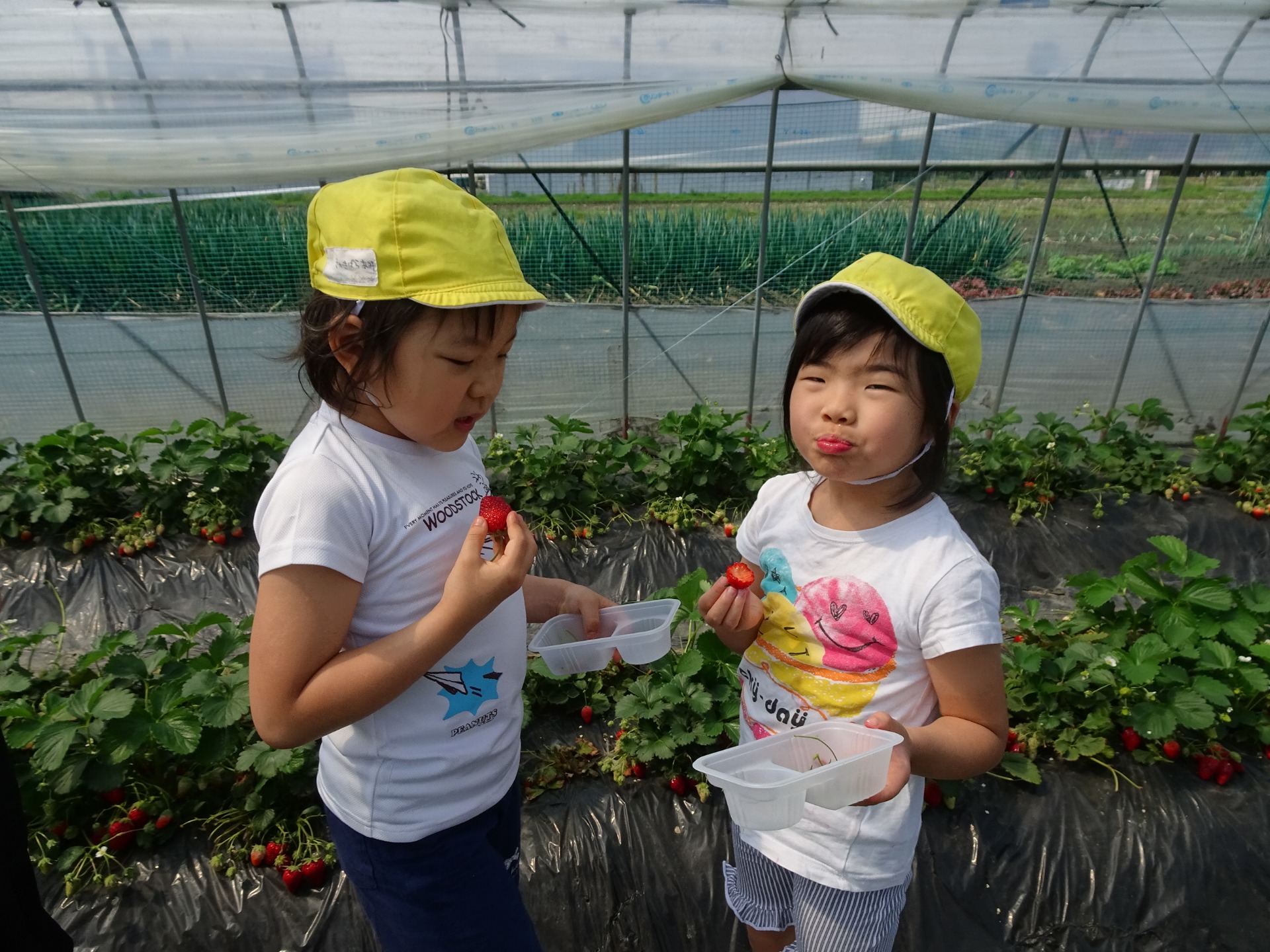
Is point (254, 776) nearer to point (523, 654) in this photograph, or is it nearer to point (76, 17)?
point (523, 654)

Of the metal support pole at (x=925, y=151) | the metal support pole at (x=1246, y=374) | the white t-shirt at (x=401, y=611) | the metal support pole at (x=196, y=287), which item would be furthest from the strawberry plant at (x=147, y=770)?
the metal support pole at (x=1246, y=374)

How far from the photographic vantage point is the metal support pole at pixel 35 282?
13.4ft

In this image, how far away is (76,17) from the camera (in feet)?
12.2

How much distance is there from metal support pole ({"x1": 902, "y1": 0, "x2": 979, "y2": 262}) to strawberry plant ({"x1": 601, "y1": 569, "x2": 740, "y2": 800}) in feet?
10.8

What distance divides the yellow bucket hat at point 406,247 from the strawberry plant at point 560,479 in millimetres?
2988

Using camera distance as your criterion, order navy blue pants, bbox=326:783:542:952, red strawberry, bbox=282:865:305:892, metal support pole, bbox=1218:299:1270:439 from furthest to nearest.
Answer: metal support pole, bbox=1218:299:1270:439 → red strawberry, bbox=282:865:305:892 → navy blue pants, bbox=326:783:542:952

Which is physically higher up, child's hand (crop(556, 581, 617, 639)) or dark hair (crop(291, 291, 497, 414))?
dark hair (crop(291, 291, 497, 414))

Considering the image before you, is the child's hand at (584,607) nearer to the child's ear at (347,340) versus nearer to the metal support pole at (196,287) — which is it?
the child's ear at (347,340)

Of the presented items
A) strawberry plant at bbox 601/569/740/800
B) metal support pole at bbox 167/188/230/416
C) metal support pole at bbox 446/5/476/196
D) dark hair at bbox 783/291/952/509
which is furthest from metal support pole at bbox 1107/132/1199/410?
metal support pole at bbox 167/188/230/416

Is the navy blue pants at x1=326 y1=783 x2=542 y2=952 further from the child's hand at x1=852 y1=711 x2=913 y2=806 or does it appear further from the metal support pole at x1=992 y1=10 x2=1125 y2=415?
the metal support pole at x1=992 y1=10 x2=1125 y2=415

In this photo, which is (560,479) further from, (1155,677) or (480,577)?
(480,577)

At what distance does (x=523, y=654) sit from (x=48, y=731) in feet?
5.04

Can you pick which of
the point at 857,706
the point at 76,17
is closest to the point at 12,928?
the point at 857,706

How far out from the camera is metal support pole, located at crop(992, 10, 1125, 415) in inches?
165
